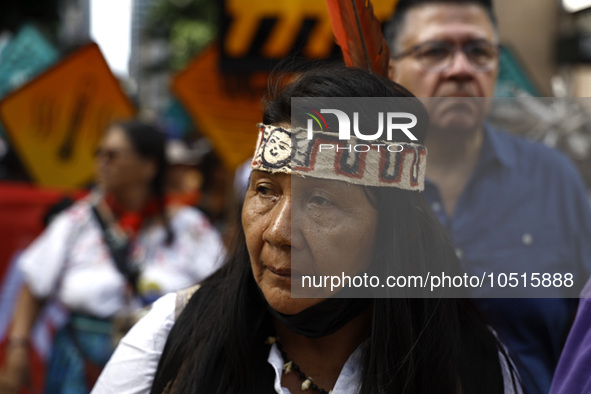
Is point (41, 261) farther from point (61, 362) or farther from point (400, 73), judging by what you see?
point (400, 73)

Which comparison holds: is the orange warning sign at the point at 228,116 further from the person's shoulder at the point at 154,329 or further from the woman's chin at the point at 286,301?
the woman's chin at the point at 286,301

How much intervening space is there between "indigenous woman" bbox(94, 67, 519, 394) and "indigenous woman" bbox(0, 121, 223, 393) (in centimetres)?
179

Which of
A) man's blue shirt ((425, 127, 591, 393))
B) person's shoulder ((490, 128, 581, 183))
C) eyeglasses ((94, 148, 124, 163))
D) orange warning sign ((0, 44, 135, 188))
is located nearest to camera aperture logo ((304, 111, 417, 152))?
man's blue shirt ((425, 127, 591, 393))

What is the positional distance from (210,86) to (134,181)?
57.5 inches

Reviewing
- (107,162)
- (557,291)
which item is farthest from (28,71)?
(557,291)

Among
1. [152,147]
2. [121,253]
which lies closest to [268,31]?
[152,147]

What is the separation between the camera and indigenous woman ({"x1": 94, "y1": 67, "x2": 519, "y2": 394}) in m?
1.40

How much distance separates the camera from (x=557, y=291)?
1.84 m

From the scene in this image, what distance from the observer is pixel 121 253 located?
3496 millimetres

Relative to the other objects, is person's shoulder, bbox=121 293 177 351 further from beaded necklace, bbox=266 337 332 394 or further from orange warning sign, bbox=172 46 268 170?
orange warning sign, bbox=172 46 268 170

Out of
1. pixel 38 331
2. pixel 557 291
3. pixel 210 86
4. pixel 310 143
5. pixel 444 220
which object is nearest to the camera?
pixel 310 143

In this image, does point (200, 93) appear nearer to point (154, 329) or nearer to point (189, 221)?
point (189, 221)

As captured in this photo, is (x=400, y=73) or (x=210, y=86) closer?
(x=400, y=73)

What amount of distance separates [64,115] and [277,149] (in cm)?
393
